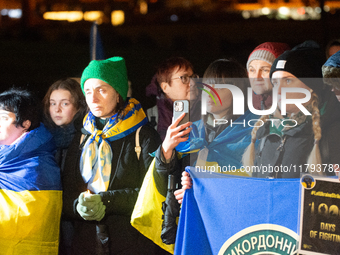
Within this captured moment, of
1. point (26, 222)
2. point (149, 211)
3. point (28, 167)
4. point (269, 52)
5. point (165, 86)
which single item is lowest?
point (26, 222)

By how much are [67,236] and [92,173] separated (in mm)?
591

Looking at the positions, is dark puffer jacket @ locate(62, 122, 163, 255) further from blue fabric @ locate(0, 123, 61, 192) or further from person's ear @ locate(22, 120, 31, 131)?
person's ear @ locate(22, 120, 31, 131)

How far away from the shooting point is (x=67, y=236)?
288cm

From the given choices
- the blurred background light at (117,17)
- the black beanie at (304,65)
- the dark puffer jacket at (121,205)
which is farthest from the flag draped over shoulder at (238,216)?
the blurred background light at (117,17)

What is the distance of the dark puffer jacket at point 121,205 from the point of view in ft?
8.53

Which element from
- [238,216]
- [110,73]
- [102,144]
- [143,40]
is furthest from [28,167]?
[143,40]

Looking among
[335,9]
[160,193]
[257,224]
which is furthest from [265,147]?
[335,9]

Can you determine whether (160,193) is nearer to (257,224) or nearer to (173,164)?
(173,164)

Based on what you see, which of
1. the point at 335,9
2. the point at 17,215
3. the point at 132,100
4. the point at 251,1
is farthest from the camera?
the point at 251,1

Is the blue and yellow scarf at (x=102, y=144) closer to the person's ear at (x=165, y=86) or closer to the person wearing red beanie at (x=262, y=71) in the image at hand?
the person's ear at (x=165, y=86)

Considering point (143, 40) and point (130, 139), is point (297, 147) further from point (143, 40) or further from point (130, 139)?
point (143, 40)

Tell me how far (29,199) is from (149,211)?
87cm

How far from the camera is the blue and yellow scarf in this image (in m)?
2.65

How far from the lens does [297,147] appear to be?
2.24 m
